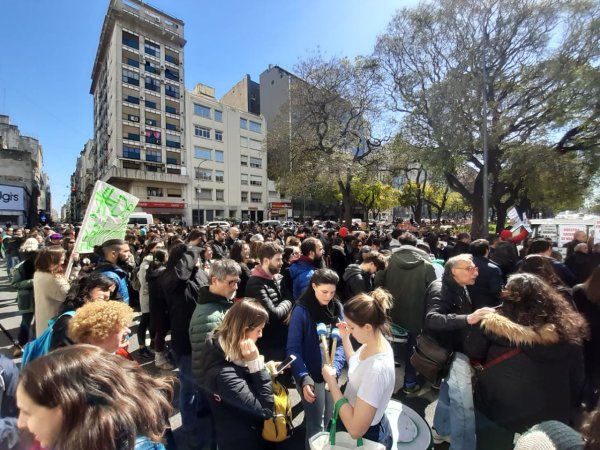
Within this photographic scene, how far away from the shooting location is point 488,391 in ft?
6.91

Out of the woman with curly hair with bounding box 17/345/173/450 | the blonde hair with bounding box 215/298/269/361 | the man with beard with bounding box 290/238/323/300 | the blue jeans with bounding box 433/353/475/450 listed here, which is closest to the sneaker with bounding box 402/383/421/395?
the blue jeans with bounding box 433/353/475/450

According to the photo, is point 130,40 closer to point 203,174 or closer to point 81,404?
point 203,174

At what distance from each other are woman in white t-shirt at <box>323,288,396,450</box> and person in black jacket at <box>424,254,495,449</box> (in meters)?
0.71

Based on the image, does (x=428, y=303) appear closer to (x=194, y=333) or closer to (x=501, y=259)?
(x=194, y=333)

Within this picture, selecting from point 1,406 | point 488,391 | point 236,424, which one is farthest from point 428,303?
point 1,406

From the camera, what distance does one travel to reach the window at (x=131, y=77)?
34406 mm

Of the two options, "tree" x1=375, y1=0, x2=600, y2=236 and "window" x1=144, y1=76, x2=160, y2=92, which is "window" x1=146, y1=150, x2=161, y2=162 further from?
"tree" x1=375, y1=0, x2=600, y2=236

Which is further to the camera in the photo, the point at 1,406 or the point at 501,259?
the point at 501,259

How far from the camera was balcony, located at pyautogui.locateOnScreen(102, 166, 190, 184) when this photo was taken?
32656 millimetres

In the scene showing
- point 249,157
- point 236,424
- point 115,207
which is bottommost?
point 236,424

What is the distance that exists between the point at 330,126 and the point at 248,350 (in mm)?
19554

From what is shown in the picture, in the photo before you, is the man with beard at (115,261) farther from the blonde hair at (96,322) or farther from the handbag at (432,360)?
the handbag at (432,360)

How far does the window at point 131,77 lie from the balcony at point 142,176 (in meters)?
10.3

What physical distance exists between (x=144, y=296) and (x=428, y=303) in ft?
→ 14.4
